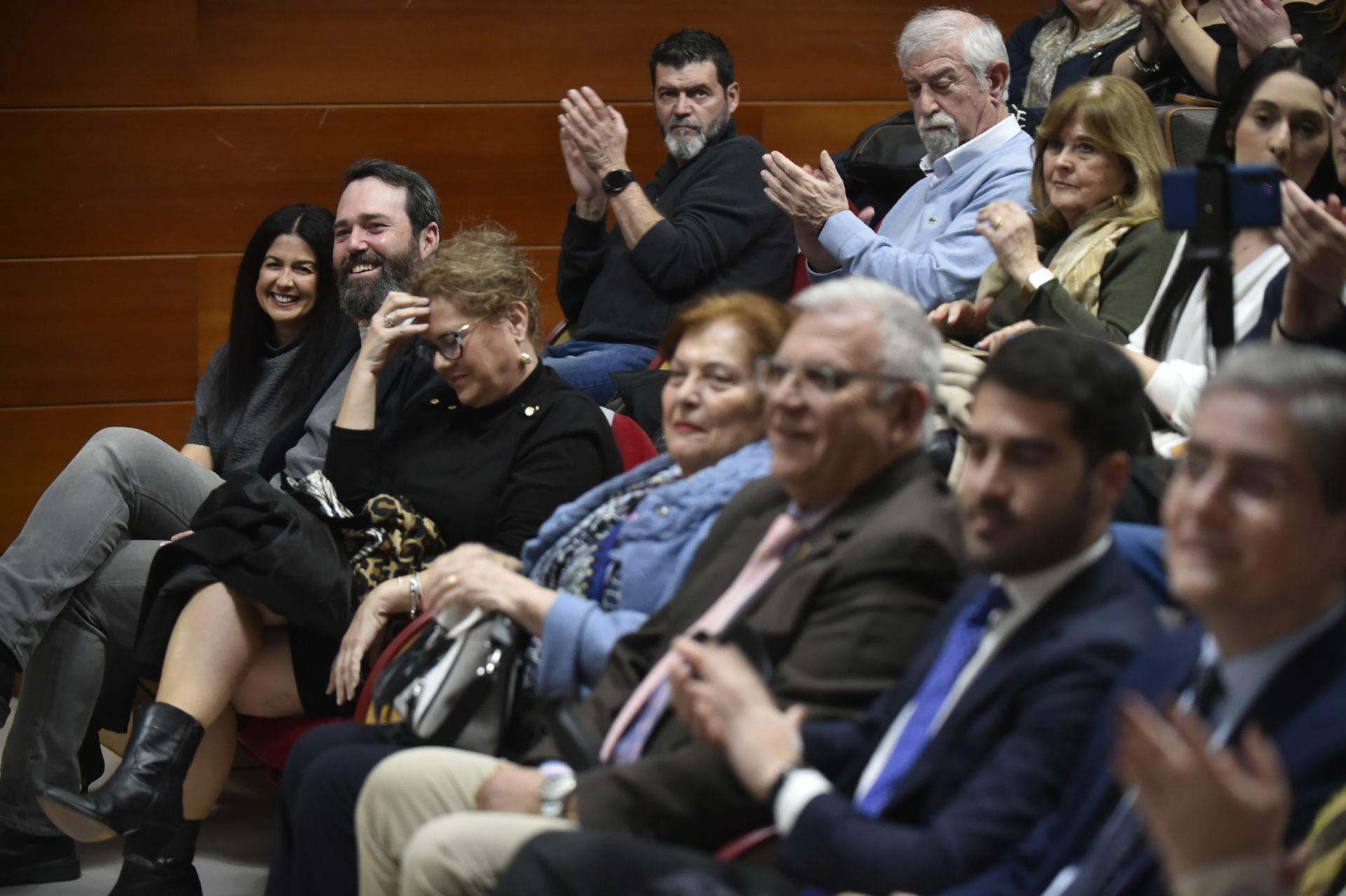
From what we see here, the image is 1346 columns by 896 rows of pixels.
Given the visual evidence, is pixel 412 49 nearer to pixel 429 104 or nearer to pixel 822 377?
pixel 429 104

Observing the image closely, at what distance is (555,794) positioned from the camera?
195 centimetres

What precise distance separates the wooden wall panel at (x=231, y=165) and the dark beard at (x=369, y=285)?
3.59 ft

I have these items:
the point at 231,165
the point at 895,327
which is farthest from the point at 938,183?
the point at 231,165

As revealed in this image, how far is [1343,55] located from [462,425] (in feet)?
5.22

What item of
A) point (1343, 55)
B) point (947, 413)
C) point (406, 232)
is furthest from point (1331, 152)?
point (406, 232)

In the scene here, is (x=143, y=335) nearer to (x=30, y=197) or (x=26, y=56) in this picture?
(x=30, y=197)

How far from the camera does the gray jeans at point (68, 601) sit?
10.0 ft

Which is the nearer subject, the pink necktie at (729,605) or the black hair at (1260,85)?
the pink necktie at (729,605)

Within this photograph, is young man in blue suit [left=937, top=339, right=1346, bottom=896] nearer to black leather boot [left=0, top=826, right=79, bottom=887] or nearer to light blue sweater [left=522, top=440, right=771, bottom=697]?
light blue sweater [left=522, top=440, right=771, bottom=697]

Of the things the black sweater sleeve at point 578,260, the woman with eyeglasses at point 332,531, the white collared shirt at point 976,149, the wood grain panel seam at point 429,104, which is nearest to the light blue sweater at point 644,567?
the woman with eyeglasses at point 332,531

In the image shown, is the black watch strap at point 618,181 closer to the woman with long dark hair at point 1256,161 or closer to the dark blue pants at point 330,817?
the woman with long dark hair at point 1256,161

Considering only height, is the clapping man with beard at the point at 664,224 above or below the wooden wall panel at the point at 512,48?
below

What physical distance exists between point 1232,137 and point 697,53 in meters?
1.72

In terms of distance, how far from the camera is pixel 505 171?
5000 millimetres
